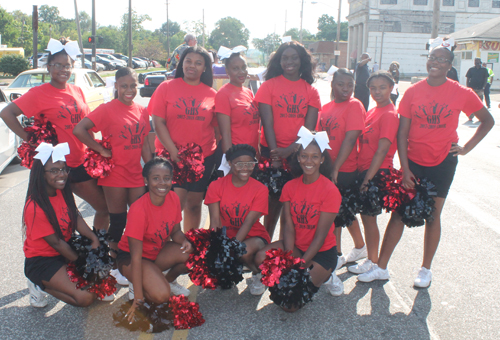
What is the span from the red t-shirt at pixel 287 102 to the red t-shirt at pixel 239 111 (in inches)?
4.7

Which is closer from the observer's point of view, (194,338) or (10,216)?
(194,338)

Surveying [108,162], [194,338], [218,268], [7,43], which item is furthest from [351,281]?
[7,43]

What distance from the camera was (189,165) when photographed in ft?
12.4

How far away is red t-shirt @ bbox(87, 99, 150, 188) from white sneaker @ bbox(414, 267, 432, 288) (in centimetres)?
259

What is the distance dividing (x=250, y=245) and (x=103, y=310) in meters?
1.25

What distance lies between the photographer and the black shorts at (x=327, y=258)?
11.9 feet

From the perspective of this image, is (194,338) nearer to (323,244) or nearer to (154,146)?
(323,244)

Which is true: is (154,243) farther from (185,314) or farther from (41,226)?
(41,226)

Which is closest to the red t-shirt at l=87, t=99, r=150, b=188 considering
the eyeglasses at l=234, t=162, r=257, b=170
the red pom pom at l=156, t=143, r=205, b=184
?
the red pom pom at l=156, t=143, r=205, b=184

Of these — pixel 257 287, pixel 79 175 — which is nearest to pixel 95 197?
pixel 79 175

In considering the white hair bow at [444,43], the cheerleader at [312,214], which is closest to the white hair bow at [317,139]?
the cheerleader at [312,214]

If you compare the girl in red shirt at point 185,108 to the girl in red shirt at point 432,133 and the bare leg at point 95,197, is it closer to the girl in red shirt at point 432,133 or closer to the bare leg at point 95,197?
the bare leg at point 95,197

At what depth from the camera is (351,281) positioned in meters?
3.99

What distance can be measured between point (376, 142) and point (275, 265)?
58.2 inches
